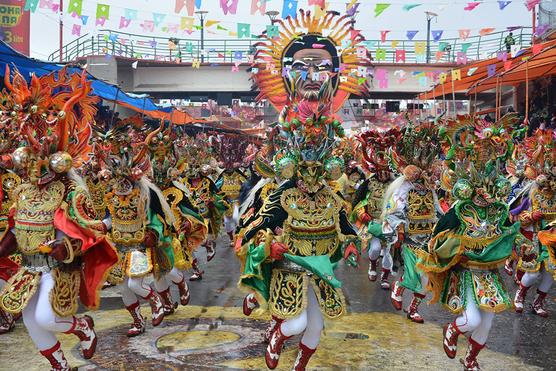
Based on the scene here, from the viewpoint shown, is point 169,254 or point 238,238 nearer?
point 238,238

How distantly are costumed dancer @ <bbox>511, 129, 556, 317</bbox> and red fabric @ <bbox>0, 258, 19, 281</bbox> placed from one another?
5.90 m

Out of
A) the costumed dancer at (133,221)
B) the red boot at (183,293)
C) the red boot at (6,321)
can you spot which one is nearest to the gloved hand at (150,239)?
the costumed dancer at (133,221)

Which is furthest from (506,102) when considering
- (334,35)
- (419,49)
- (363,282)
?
(363,282)

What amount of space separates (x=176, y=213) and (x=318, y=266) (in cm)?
335

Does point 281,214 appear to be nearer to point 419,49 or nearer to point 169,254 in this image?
point 169,254

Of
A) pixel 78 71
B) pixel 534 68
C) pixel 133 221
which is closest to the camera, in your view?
pixel 133 221

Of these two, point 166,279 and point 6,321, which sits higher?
point 166,279

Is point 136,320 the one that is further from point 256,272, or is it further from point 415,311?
point 415,311

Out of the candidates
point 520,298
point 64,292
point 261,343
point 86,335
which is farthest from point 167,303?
point 520,298

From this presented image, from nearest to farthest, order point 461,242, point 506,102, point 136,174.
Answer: point 461,242 → point 136,174 → point 506,102

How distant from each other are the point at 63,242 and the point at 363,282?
591 cm

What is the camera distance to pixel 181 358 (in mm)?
6023

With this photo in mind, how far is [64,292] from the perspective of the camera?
5.25 m

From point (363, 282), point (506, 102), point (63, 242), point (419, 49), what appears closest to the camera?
point (63, 242)
